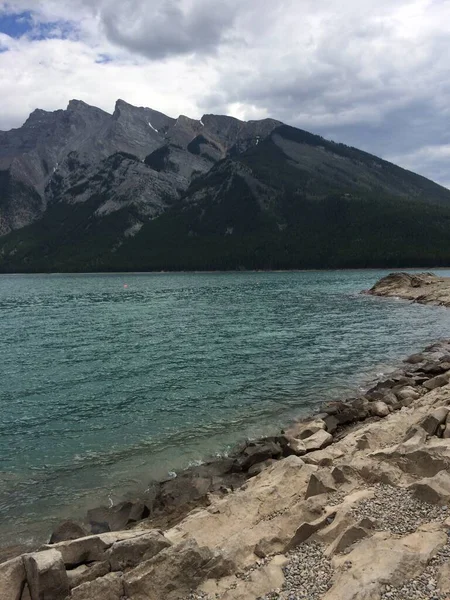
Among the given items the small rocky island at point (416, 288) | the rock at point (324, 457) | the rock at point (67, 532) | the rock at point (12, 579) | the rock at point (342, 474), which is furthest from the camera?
Result: the small rocky island at point (416, 288)

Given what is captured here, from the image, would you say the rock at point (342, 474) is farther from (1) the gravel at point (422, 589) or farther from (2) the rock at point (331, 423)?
(2) the rock at point (331, 423)

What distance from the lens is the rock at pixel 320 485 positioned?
44.4 ft

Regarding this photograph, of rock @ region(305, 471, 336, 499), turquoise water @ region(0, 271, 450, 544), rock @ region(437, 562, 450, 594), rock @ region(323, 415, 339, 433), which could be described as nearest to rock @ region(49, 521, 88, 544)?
turquoise water @ region(0, 271, 450, 544)

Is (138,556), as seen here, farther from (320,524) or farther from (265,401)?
(265,401)

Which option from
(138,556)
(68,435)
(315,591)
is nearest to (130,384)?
(68,435)

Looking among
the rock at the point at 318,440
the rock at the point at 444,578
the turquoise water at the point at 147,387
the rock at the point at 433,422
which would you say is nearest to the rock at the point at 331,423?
the rock at the point at 318,440

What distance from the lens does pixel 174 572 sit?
10.0 meters

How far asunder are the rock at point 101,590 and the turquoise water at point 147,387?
6.78 metres

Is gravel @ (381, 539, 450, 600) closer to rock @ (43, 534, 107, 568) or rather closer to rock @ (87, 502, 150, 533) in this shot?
rock @ (43, 534, 107, 568)

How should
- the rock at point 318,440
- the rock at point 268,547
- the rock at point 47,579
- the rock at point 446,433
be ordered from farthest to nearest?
1. the rock at point 318,440
2. the rock at point 446,433
3. the rock at point 268,547
4. the rock at point 47,579

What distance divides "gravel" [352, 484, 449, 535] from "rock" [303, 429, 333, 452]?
7.72 m

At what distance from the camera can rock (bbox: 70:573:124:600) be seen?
9.58m

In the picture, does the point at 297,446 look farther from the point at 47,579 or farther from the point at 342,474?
the point at 47,579

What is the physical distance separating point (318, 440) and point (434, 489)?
9.28 meters
